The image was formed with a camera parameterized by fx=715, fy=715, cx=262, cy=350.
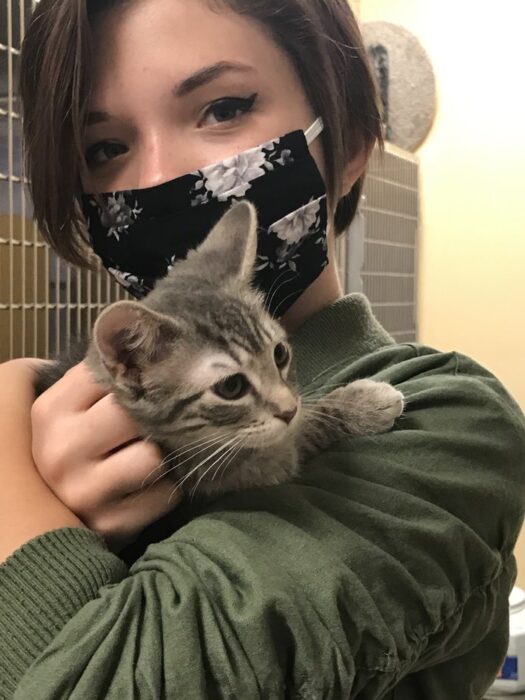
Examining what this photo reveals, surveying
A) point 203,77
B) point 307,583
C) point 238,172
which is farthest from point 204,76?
point 307,583

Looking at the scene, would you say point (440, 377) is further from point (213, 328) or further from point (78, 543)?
point (78, 543)

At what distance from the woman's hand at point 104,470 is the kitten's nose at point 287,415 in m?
0.18

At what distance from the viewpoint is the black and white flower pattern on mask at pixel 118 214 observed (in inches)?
46.9

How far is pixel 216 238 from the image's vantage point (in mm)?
1158

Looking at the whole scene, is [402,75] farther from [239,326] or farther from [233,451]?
[233,451]

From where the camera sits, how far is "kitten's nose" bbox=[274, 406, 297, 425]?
3.41ft

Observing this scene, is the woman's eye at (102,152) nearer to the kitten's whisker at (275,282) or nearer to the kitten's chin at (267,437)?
the kitten's whisker at (275,282)

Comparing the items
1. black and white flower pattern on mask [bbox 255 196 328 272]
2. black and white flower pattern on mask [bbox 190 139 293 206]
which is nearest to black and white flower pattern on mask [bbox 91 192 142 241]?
black and white flower pattern on mask [bbox 190 139 293 206]

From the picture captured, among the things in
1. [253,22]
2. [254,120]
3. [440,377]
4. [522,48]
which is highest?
[522,48]

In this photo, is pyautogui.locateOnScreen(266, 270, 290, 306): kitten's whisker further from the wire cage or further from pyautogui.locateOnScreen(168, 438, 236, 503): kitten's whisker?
the wire cage

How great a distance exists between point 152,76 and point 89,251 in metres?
0.50

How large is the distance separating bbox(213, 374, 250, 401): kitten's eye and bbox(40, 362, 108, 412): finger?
0.54 ft

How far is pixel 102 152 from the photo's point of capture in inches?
49.7

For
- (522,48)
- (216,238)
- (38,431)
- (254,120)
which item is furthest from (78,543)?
(522,48)
